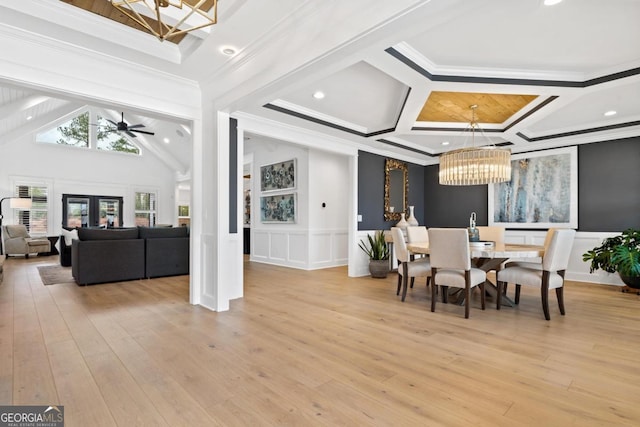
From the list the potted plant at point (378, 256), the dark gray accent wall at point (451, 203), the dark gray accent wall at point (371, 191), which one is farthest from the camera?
the dark gray accent wall at point (451, 203)

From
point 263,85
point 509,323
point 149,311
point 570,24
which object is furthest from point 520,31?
point 149,311

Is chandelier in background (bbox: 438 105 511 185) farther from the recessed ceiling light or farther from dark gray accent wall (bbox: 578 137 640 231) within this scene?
the recessed ceiling light

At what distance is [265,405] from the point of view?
5.76ft

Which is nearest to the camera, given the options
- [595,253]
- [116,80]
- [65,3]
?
[65,3]

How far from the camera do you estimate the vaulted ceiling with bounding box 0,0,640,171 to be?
229 centimetres

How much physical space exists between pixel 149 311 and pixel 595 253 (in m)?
6.32

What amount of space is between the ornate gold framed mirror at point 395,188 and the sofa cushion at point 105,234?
15.1ft

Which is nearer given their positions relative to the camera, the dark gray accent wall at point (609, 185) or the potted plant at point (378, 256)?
the dark gray accent wall at point (609, 185)

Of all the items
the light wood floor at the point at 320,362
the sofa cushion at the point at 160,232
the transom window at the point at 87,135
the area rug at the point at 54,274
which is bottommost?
the area rug at the point at 54,274

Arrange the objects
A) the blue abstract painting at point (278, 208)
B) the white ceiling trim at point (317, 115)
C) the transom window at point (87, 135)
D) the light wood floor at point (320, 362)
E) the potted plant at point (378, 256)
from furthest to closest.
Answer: the transom window at point (87, 135)
the blue abstract painting at point (278, 208)
the potted plant at point (378, 256)
the white ceiling trim at point (317, 115)
the light wood floor at point (320, 362)

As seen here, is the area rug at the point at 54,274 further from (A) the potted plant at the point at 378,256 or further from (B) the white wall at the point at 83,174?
(A) the potted plant at the point at 378,256

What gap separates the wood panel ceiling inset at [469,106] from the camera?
13.0 ft

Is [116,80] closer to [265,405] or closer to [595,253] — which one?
[265,405]

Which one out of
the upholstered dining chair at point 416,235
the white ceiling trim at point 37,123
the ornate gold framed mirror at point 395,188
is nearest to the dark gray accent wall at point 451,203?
the ornate gold framed mirror at point 395,188
